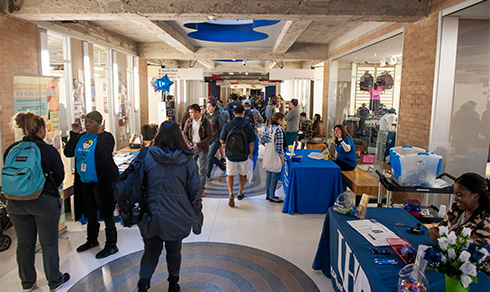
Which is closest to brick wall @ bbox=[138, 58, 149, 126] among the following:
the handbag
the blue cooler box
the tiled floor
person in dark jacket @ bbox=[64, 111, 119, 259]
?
the tiled floor

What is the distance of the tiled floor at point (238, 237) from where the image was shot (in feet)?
12.0

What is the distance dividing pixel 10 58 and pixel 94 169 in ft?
8.57

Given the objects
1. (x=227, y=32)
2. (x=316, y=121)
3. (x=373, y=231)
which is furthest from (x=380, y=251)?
(x=227, y=32)

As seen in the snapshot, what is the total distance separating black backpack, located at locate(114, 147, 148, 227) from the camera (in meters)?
2.75

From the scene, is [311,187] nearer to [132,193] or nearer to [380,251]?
[380,251]

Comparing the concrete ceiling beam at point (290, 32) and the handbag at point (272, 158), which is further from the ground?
the concrete ceiling beam at point (290, 32)

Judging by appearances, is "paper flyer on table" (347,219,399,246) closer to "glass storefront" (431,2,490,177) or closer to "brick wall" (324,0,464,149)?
"glass storefront" (431,2,490,177)

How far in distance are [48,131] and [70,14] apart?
5.94ft

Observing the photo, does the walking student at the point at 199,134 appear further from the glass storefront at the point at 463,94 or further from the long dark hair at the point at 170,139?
the glass storefront at the point at 463,94

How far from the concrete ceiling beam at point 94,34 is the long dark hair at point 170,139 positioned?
4.12 meters

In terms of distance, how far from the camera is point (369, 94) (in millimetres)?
8555

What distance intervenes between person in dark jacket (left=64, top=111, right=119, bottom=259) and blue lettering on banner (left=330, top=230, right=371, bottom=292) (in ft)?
8.10

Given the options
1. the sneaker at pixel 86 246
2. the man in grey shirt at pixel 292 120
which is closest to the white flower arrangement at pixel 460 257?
the sneaker at pixel 86 246

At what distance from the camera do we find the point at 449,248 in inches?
73.8
